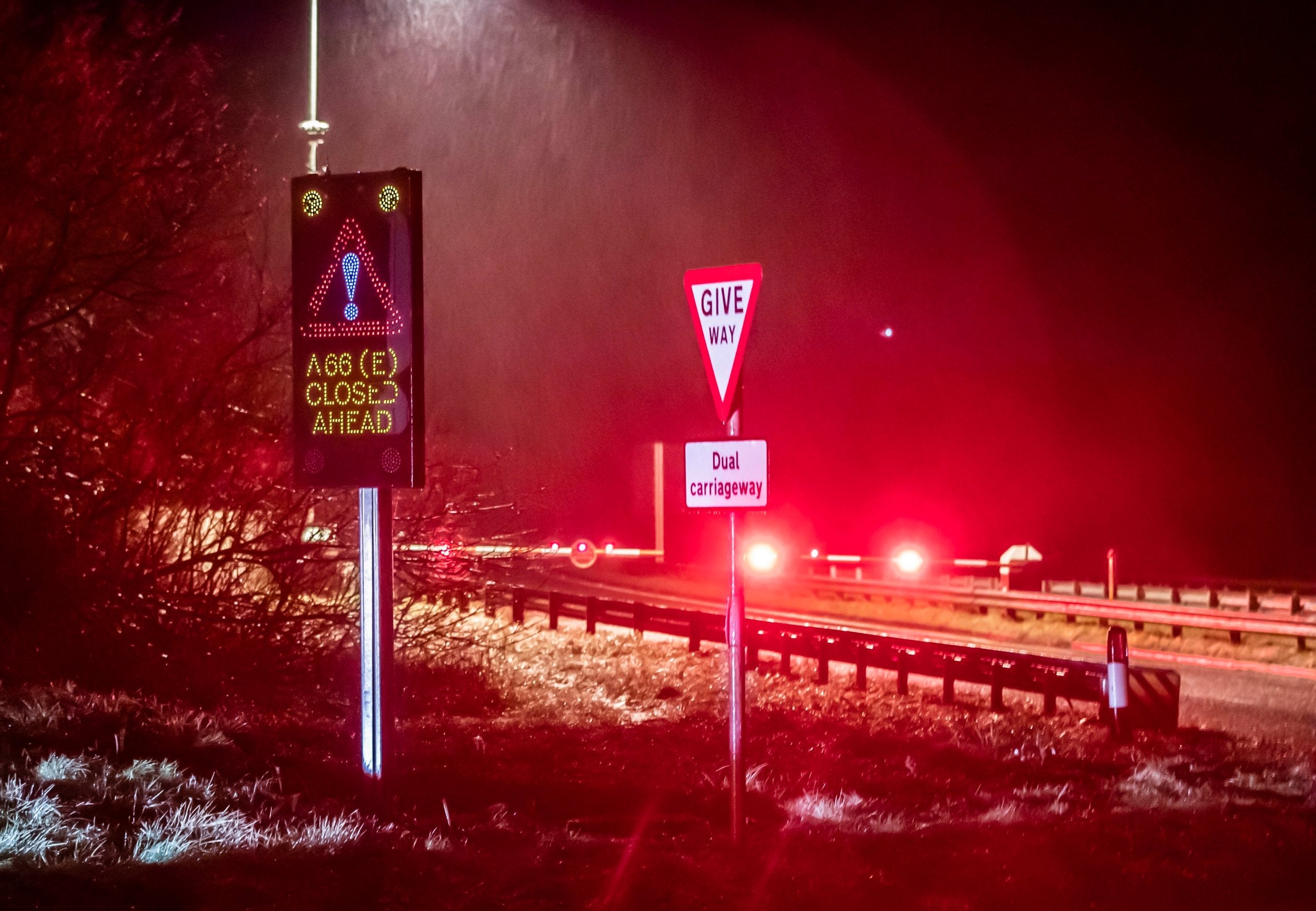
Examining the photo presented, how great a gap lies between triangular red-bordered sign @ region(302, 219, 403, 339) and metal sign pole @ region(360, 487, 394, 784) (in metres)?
0.86

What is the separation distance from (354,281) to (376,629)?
6.09 feet

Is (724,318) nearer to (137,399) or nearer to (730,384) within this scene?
(730,384)

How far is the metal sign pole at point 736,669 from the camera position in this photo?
6.84 metres

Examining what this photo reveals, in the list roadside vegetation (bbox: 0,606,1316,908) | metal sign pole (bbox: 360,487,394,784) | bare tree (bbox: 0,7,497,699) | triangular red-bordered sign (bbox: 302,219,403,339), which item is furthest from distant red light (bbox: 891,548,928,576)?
triangular red-bordered sign (bbox: 302,219,403,339)

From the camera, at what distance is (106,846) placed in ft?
20.8

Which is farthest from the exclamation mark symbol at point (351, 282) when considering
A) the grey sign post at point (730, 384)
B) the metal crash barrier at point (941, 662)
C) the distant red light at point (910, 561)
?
the distant red light at point (910, 561)

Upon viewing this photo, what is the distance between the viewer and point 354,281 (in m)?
7.11

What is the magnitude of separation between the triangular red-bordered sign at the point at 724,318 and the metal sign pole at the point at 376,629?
1886 mm

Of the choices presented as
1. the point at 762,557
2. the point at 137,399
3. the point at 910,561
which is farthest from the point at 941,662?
the point at 762,557

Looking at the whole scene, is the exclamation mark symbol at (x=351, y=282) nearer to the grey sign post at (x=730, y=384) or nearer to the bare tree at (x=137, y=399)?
the grey sign post at (x=730, y=384)

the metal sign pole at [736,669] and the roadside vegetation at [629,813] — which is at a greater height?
the metal sign pole at [736,669]

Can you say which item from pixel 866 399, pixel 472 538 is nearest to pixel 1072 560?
pixel 866 399

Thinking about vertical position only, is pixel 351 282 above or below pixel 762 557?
above

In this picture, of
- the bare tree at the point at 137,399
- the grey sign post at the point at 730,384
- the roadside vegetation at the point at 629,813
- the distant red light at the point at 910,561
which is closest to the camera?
the roadside vegetation at the point at 629,813
